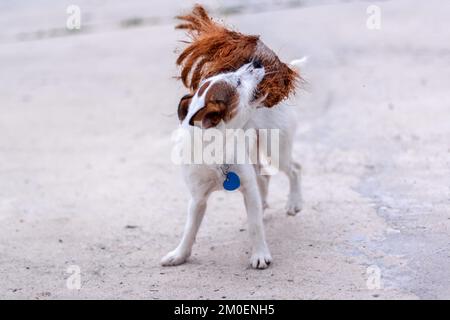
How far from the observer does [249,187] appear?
4250 mm

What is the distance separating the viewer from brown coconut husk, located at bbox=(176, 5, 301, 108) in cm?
392

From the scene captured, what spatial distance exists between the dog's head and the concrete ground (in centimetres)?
85

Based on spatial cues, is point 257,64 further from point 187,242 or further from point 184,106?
point 187,242

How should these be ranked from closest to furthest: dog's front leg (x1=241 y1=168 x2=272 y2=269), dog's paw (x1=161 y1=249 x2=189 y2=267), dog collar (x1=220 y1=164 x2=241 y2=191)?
dog collar (x1=220 y1=164 x2=241 y2=191)
dog's front leg (x1=241 y1=168 x2=272 y2=269)
dog's paw (x1=161 y1=249 x2=189 y2=267)

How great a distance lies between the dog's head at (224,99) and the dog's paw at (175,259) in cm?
84

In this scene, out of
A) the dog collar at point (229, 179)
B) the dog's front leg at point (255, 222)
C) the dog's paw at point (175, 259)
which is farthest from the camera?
the dog's paw at point (175, 259)

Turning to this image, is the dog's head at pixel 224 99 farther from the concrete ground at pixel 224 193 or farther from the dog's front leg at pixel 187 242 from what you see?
the concrete ground at pixel 224 193

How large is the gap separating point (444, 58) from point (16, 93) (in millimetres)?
4473

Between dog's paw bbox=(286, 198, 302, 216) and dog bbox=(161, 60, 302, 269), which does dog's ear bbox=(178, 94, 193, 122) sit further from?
dog's paw bbox=(286, 198, 302, 216)

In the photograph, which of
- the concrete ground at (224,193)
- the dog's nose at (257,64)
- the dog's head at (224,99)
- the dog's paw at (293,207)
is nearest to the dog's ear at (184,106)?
the dog's head at (224,99)

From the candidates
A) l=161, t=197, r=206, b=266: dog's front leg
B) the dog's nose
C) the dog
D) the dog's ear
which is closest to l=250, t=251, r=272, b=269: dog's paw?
the dog

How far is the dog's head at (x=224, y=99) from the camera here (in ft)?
12.4

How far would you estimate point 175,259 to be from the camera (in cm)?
444

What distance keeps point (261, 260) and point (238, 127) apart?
2.42ft
